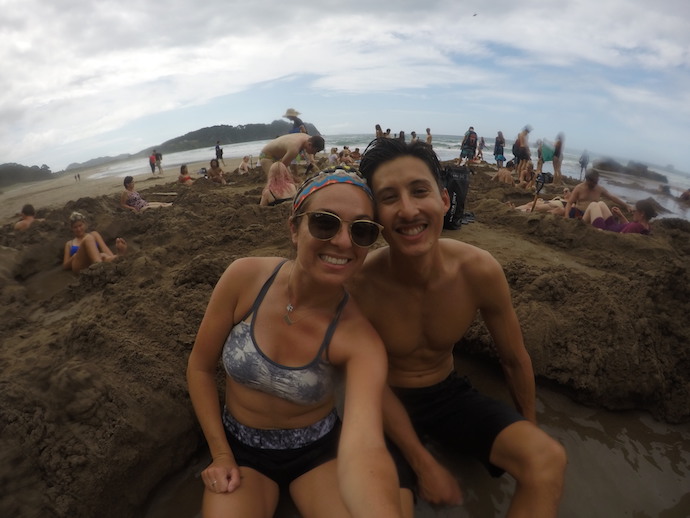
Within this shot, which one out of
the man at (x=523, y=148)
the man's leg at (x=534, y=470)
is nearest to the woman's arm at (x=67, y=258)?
the man's leg at (x=534, y=470)

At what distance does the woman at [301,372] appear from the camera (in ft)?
4.95

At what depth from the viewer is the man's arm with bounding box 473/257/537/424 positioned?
194 cm

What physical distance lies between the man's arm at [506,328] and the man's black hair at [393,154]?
0.51 metres

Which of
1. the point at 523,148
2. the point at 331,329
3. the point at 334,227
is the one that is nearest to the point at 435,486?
the point at 331,329

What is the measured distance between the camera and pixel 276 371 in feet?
5.35

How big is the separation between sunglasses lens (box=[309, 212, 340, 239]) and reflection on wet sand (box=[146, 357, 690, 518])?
1.32m

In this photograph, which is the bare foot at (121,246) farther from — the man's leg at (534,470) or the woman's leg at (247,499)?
the man's leg at (534,470)

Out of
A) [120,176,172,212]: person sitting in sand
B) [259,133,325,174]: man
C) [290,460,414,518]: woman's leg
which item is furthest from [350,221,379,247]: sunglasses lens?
[120,176,172,212]: person sitting in sand

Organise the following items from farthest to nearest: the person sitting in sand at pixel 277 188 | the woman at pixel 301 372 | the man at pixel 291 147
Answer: the man at pixel 291 147
the person sitting in sand at pixel 277 188
the woman at pixel 301 372

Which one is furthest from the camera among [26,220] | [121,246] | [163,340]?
[26,220]

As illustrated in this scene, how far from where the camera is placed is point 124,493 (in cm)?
192

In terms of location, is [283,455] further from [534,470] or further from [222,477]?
[534,470]

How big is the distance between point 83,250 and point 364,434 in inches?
189

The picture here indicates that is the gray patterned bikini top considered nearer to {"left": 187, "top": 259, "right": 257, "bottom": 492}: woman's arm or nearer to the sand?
{"left": 187, "top": 259, "right": 257, "bottom": 492}: woman's arm
